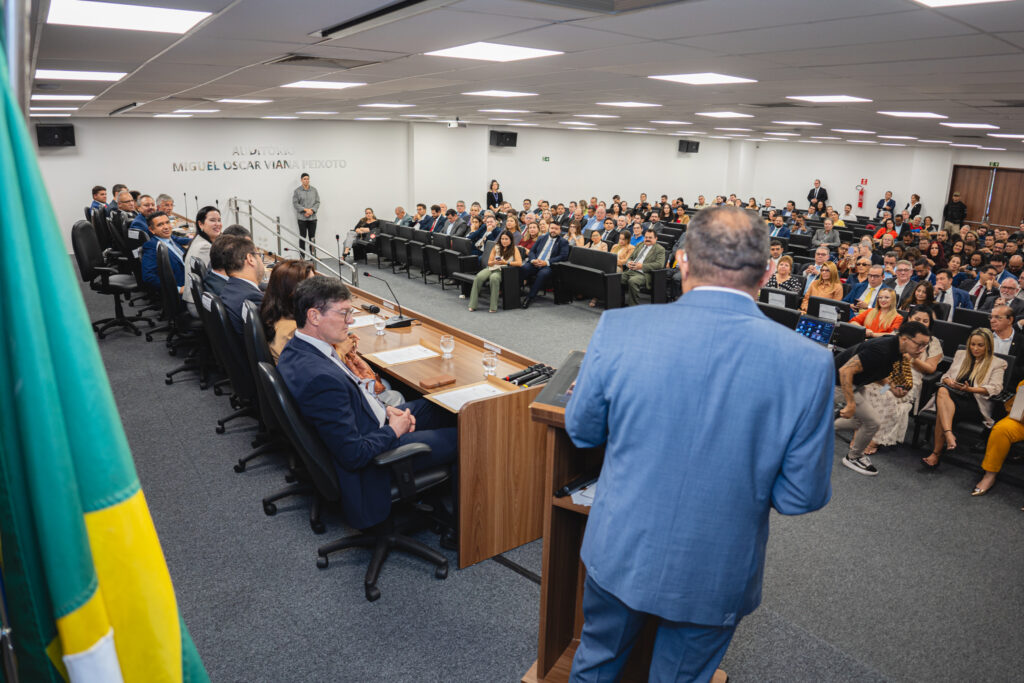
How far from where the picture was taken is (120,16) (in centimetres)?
271

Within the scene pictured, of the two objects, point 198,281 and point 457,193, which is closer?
point 198,281

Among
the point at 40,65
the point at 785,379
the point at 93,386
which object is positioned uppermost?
the point at 40,65

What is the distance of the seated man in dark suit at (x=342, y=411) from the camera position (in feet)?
9.14

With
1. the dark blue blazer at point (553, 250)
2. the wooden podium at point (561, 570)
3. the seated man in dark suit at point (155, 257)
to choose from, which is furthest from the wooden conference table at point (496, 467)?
the dark blue blazer at point (553, 250)

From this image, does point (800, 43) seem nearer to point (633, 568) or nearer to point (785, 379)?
point (785, 379)

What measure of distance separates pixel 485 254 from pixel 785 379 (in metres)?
8.46

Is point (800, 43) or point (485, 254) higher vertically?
point (800, 43)

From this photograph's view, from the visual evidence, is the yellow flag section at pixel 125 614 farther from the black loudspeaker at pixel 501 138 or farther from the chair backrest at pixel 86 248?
the black loudspeaker at pixel 501 138

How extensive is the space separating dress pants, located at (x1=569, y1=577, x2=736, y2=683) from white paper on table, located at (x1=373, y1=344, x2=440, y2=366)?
2.42 metres

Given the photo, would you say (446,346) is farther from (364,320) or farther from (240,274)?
(240,274)

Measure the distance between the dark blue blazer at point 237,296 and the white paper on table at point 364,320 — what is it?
69 centimetres

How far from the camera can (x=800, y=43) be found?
11.0 feet

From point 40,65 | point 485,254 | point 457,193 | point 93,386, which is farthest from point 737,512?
point 457,193

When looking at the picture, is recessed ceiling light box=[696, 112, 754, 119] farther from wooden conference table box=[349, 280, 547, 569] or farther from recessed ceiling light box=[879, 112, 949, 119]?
wooden conference table box=[349, 280, 547, 569]
